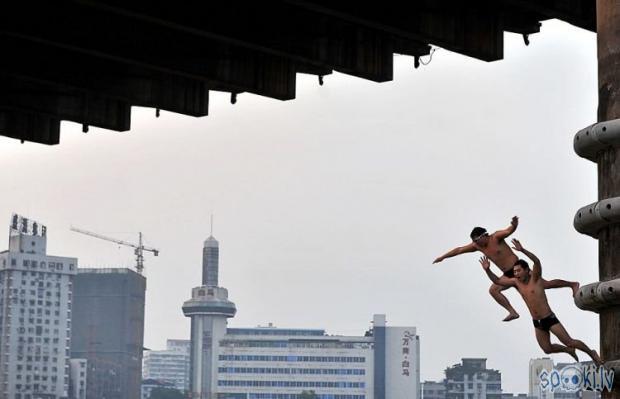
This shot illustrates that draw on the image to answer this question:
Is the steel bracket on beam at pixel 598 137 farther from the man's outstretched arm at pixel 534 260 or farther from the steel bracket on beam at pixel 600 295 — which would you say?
the man's outstretched arm at pixel 534 260

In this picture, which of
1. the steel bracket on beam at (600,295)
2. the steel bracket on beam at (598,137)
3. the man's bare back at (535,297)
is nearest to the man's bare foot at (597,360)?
the steel bracket on beam at (600,295)

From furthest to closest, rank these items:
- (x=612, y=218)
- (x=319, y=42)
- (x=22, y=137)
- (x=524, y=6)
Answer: (x=22, y=137), (x=319, y=42), (x=524, y=6), (x=612, y=218)

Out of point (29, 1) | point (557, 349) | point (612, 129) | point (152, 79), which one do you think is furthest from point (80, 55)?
point (612, 129)

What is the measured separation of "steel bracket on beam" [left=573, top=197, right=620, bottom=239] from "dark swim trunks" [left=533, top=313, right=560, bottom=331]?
407 cm

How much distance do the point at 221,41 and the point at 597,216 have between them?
28.0 metres

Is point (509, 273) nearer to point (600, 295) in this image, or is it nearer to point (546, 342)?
point (546, 342)

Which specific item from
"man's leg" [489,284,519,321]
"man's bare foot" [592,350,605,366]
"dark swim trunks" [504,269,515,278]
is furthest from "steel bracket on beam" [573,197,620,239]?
"man's leg" [489,284,519,321]

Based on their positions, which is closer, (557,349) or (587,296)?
(587,296)

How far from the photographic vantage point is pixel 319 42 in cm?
4572

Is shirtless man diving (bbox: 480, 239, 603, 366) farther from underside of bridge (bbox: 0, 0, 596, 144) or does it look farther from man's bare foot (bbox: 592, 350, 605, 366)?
underside of bridge (bbox: 0, 0, 596, 144)

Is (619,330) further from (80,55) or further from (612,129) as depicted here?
(80,55)

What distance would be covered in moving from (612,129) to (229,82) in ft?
101

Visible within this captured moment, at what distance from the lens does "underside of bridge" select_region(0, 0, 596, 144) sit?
42812 millimetres

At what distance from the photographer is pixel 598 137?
685 inches
